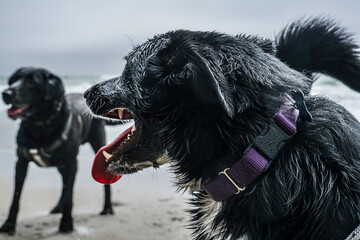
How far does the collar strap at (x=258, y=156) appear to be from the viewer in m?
1.57

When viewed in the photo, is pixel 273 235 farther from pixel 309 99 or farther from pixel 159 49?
pixel 159 49

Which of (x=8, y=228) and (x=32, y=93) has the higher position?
(x=32, y=93)

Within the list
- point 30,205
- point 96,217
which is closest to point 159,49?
point 96,217

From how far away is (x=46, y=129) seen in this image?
4426 mm

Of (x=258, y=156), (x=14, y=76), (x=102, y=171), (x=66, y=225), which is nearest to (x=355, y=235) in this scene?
(x=258, y=156)

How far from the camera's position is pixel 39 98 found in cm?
456

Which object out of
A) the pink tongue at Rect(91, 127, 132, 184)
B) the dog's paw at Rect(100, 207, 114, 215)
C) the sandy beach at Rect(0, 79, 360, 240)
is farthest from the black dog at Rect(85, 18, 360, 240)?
the dog's paw at Rect(100, 207, 114, 215)

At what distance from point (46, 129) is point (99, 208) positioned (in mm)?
1137

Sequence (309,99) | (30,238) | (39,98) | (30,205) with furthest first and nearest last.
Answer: (30,205) < (39,98) < (30,238) < (309,99)

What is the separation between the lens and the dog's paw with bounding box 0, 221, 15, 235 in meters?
4.04

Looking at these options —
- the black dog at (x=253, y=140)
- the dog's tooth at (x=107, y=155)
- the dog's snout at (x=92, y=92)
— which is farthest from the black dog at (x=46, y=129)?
the black dog at (x=253, y=140)

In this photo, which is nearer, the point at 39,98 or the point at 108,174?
the point at 108,174

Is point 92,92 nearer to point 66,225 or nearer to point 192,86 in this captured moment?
point 192,86

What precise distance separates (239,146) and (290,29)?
1438 millimetres
